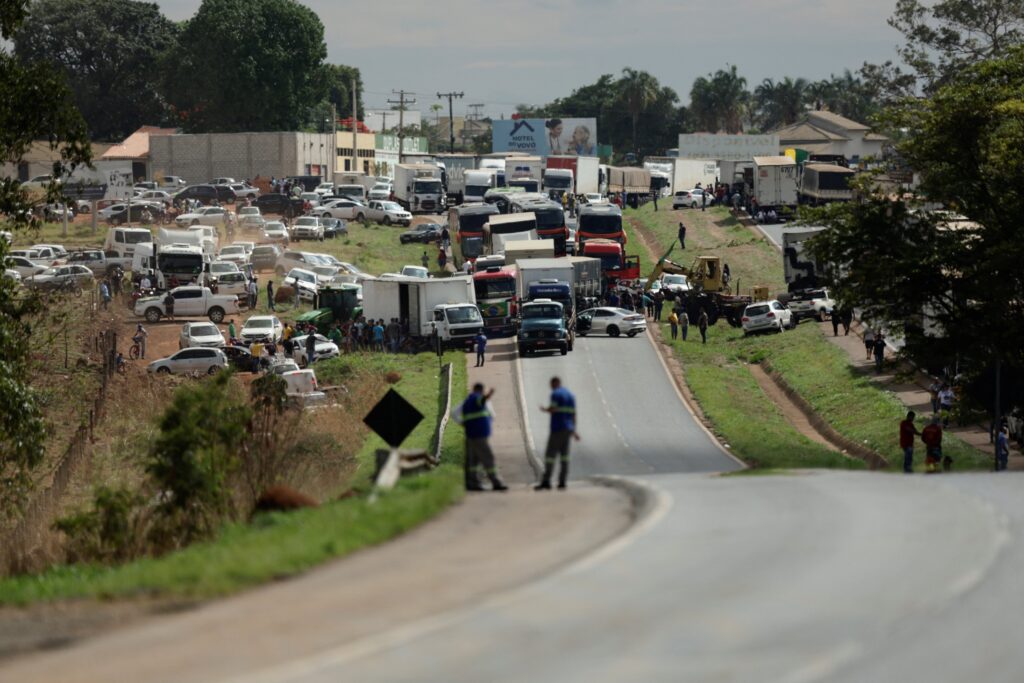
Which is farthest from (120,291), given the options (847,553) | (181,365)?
(847,553)

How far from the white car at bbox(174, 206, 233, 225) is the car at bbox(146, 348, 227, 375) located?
32693 millimetres

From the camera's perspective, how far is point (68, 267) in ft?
213

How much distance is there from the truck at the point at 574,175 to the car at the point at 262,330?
49501 mm

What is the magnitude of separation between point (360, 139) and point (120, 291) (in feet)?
269

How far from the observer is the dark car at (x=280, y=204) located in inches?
3754

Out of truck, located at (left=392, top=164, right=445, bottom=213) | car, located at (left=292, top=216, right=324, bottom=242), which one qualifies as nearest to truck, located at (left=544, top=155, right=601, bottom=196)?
truck, located at (left=392, top=164, right=445, bottom=213)

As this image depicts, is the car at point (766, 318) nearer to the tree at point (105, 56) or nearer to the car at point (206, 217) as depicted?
the car at point (206, 217)

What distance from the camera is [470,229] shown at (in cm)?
7375

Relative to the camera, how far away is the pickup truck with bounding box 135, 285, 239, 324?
60.7 metres

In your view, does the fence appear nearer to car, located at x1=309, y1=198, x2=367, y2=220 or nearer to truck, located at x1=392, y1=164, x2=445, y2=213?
car, located at x1=309, y1=198, x2=367, y2=220

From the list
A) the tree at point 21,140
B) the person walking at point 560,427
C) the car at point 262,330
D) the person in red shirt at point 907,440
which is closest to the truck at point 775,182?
the car at point 262,330

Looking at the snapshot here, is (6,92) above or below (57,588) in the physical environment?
above

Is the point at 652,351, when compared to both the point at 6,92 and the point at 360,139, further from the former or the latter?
the point at 360,139

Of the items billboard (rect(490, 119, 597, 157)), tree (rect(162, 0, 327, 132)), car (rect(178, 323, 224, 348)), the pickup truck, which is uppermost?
tree (rect(162, 0, 327, 132))
